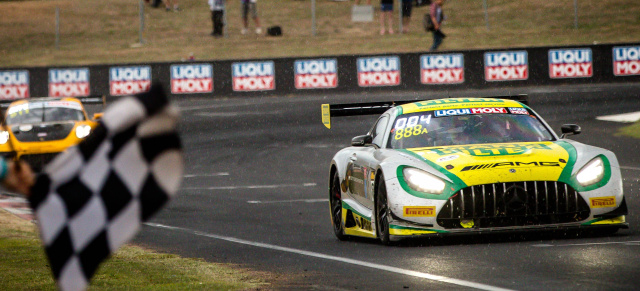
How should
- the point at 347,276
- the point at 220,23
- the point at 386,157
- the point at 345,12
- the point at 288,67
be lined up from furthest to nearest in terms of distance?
1. the point at 345,12
2. the point at 220,23
3. the point at 288,67
4. the point at 386,157
5. the point at 347,276

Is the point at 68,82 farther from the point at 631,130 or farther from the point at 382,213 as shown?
the point at 382,213

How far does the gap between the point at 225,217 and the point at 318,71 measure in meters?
14.9

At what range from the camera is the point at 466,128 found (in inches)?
402

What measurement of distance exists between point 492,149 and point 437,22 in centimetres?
2141

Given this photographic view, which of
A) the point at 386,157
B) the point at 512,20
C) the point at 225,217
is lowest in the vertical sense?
the point at 225,217

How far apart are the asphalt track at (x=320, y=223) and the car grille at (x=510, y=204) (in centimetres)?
21

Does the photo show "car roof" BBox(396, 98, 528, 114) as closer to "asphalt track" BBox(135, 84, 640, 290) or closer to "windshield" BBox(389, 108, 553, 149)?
"windshield" BBox(389, 108, 553, 149)

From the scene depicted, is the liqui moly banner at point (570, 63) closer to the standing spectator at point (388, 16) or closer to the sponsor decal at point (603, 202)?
the standing spectator at point (388, 16)

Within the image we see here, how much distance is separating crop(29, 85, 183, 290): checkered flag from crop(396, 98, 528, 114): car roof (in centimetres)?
766

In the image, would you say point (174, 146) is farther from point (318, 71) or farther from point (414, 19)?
point (414, 19)

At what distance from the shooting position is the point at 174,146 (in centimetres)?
278

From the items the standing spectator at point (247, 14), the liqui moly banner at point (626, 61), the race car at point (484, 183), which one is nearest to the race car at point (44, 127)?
the race car at point (484, 183)

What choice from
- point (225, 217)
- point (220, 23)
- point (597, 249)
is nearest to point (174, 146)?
point (597, 249)

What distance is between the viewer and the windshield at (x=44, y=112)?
21.0m
